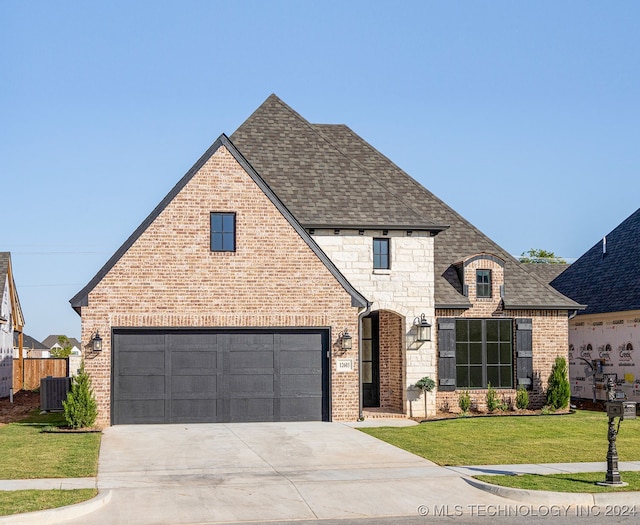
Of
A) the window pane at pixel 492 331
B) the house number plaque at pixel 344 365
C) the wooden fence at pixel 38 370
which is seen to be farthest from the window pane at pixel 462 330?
the wooden fence at pixel 38 370

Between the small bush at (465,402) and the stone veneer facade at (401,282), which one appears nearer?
the stone veneer facade at (401,282)

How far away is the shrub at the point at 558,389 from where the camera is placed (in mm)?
26219

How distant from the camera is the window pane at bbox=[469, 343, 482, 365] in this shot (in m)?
26.2

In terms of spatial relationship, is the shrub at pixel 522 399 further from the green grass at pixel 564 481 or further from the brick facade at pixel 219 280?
the green grass at pixel 564 481

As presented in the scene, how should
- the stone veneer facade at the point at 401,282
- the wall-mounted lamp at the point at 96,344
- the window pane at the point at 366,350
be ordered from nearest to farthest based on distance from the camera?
the wall-mounted lamp at the point at 96,344
the stone veneer facade at the point at 401,282
the window pane at the point at 366,350

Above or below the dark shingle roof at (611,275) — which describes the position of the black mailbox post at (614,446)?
below

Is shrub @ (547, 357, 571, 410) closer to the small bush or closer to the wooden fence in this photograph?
the small bush

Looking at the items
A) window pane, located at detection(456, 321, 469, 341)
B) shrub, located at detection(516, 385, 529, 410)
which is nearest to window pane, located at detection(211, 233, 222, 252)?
window pane, located at detection(456, 321, 469, 341)

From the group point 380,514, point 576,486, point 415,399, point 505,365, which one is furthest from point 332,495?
point 505,365

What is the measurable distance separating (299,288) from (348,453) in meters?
6.79

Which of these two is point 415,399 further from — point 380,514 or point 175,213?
point 380,514

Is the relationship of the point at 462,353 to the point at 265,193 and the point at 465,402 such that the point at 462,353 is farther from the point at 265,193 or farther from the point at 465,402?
the point at 265,193

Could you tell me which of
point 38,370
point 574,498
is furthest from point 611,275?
point 38,370

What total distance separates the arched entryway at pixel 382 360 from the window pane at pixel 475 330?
2.40 m
